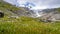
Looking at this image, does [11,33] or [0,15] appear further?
[0,15]

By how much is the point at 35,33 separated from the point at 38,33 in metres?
0.21

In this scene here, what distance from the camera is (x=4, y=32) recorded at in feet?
34.8

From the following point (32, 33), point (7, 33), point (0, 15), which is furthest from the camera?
point (0, 15)

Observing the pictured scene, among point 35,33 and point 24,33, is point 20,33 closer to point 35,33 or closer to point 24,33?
point 24,33

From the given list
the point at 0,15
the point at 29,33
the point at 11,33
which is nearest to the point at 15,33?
the point at 11,33

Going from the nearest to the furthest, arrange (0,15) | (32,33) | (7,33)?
(7,33), (32,33), (0,15)

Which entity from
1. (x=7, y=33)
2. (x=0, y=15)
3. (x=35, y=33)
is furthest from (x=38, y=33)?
(x=0, y=15)

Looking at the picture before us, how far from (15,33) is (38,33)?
1561 millimetres

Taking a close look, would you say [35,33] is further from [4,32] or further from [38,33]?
[4,32]

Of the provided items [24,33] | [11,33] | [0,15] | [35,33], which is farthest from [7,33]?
[0,15]

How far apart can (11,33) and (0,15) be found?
41411mm

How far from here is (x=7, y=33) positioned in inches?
A: 404

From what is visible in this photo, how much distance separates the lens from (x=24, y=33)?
10.5m

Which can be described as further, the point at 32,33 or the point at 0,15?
the point at 0,15
